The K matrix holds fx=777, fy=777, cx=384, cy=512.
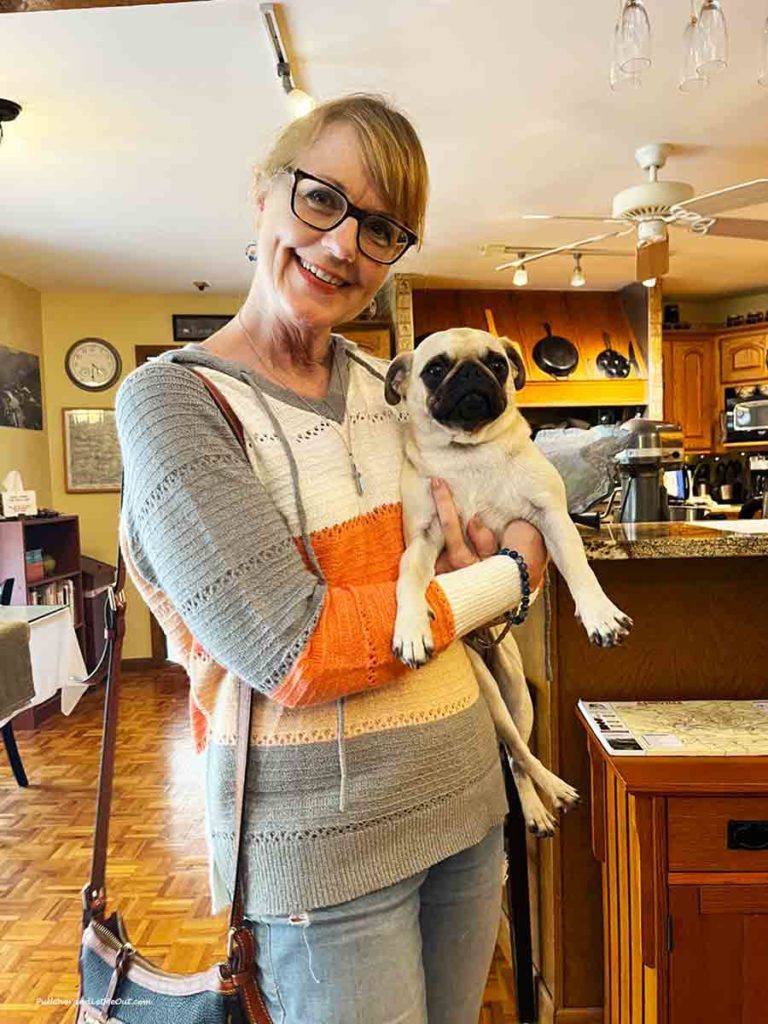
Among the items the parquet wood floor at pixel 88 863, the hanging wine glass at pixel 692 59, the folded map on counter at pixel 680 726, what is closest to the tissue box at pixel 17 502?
the parquet wood floor at pixel 88 863

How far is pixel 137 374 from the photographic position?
2.46 ft

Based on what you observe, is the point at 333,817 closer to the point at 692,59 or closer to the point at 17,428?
the point at 692,59

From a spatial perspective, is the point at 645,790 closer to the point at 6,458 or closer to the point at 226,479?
the point at 226,479

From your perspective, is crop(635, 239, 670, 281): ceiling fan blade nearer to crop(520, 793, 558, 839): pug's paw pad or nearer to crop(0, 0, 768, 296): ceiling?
crop(0, 0, 768, 296): ceiling

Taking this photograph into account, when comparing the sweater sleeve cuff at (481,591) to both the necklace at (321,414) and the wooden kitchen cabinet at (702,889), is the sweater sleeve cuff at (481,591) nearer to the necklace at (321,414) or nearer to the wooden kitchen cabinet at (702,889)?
the necklace at (321,414)

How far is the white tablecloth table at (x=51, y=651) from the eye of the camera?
9.90 feet

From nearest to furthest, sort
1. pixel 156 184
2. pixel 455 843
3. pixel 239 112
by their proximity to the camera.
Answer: pixel 455 843 < pixel 239 112 < pixel 156 184

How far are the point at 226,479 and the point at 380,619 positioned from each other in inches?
7.7

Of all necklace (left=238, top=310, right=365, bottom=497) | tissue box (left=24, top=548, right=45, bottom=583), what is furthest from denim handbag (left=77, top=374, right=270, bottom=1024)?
tissue box (left=24, top=548, right=45, bottom=583)

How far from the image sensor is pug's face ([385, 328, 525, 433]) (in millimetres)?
1090

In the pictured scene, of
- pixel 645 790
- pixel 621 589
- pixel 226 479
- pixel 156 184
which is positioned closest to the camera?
pixel 226 479

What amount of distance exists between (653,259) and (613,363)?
2800 mm

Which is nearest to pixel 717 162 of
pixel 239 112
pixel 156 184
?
pixel 239 112

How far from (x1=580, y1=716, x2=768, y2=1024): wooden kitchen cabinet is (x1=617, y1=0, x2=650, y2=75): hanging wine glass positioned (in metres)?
1.65
